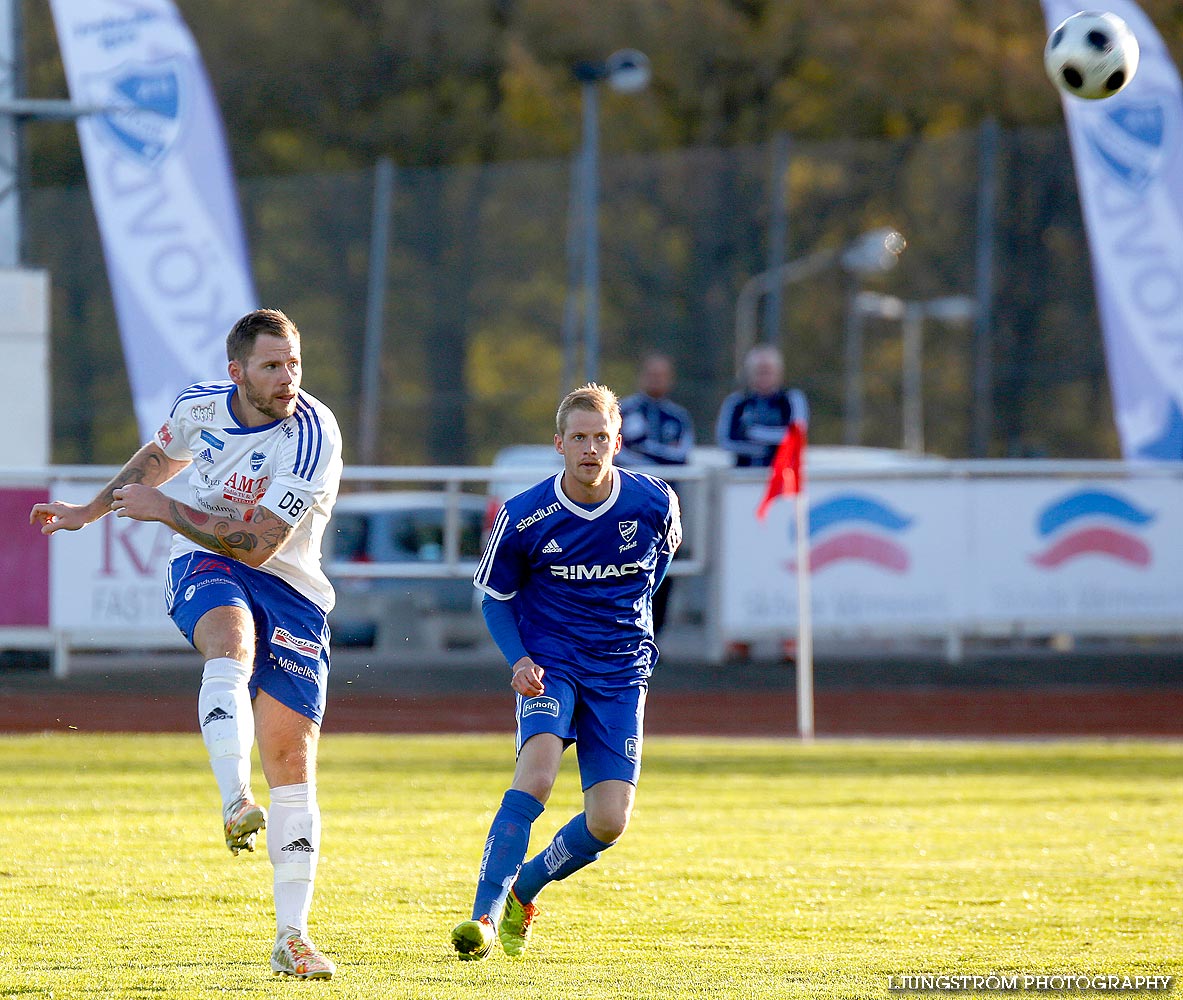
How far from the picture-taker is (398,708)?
593 inches

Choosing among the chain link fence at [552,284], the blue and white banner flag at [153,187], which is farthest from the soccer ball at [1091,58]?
the chain link fence at [552,284]

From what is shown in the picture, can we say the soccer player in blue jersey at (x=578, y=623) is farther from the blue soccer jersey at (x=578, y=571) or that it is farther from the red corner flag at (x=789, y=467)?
the red corner flag at (x=789, y=467)

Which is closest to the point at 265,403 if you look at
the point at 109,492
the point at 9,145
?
the point at 109,492

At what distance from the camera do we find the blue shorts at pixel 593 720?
5.79 metres

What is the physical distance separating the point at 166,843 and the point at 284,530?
2.88 meters

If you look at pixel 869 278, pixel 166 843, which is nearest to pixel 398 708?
pixel 166 843

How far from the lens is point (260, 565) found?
5.66 meters

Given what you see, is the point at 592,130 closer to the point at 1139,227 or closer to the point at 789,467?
the point at 1139,227

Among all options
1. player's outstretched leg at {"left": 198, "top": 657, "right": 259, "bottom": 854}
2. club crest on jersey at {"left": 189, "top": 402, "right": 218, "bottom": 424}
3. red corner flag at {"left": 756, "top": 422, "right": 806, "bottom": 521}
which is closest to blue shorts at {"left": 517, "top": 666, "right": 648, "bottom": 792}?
player's outstretched leg at {"left": 198, "top": 657, "right": 259, "bottom": 854}

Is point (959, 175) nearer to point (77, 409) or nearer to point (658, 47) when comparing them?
point (658, 47)

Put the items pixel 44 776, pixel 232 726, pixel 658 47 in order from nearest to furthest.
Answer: pixel 232 726 → pixel 44 776 → pixel 658 47

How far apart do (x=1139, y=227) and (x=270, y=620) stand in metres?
13.5

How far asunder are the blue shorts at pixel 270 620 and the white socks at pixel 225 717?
0.20m

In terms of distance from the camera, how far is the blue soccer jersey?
5891mm
